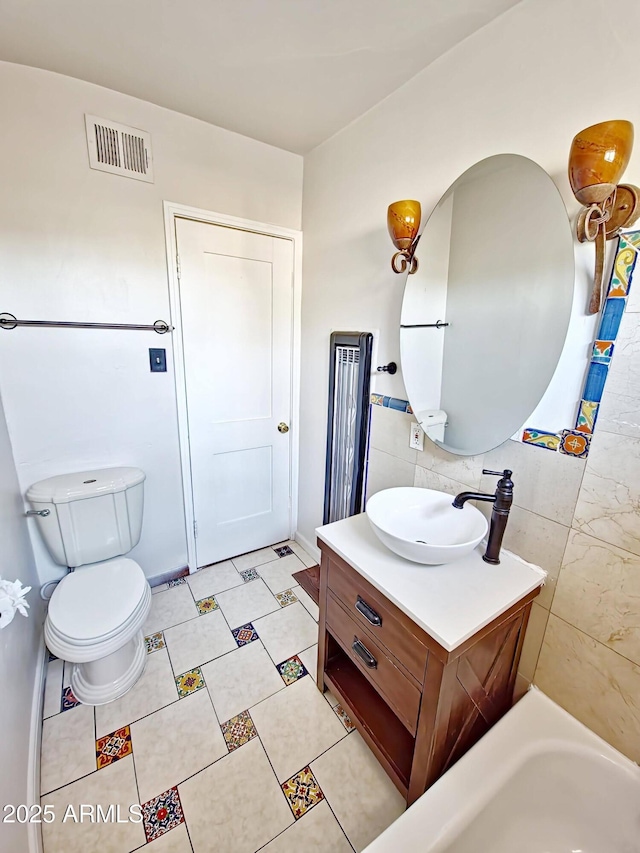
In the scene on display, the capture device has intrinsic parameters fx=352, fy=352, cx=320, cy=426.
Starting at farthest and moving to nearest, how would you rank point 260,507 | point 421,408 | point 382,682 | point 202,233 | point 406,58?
1. point 260,507
2. point 202,233
3. point 421,408
4. point 406,58
5. point 382,682

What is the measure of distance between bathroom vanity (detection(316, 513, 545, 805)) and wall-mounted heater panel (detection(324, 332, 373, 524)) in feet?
1.78

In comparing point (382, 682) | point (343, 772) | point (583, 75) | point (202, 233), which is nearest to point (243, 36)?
point (202, 233)

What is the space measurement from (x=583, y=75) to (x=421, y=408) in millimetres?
1020

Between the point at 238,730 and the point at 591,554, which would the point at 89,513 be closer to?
the point at 238,730

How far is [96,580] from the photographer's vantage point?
5.13 ft

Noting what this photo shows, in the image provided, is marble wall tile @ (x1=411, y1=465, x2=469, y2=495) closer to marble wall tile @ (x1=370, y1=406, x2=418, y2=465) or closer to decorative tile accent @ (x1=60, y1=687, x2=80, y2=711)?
marble wall tile @ (x1=370, y1=406, x2=418, y2=465)

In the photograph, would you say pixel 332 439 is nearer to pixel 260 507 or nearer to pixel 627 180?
pixel 260 507

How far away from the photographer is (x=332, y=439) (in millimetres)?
1993

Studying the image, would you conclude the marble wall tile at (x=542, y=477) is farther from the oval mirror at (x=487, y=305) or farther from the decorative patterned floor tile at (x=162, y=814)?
the decorative patterned floor tile at (x=162, y=814)

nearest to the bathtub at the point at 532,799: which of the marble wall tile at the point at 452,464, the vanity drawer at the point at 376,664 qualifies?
the vanity drawer at the point at 376,664

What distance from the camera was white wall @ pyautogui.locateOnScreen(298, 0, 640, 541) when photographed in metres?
0.90

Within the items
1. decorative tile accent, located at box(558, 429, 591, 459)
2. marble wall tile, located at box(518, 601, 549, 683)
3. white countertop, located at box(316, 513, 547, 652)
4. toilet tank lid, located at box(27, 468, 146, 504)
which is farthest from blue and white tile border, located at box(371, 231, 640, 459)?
toilet tank lid, located at box(27, 468, 146, 504)

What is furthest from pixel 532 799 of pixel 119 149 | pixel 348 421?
pixel 119 149

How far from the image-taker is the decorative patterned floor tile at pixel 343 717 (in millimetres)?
1387
